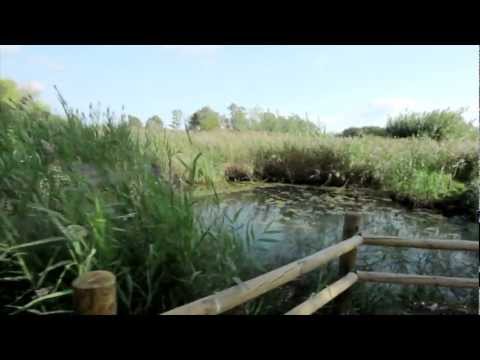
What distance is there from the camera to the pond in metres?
2.42

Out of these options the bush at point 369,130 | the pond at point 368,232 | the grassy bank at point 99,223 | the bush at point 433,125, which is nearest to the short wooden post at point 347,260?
the pond at point 368,232

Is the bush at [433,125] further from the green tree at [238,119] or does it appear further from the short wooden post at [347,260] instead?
the short wooden post at [347,260]

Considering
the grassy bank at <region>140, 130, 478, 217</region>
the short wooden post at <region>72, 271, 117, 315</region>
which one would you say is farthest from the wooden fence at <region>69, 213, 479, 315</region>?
the grassy bank at <region>140, 130, 478, 217</region>

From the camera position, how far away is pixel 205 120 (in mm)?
7750

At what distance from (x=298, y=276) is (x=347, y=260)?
0.62 m

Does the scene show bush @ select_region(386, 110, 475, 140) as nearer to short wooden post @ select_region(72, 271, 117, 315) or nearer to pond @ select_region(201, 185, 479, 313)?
pond @ select_region(201, 185, 479, 313)

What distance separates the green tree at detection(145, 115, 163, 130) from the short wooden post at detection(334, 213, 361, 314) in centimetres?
181

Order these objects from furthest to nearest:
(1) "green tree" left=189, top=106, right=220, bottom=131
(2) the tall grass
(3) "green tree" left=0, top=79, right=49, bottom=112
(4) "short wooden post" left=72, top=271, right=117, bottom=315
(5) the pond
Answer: (1) "green tree" left=189, top=106, right=220, bottom=131
(5) the pond
(3) "green tree" left=0, top=79, right=49, bottom=112
(2) the tall grass
(4) "short wooden post" left=72, top=271, right=117, bottom=315

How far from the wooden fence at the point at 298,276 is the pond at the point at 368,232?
0.78 feet

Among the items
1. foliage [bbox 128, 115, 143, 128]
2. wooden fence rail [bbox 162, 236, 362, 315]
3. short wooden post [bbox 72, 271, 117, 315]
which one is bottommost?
wooden fence rail [bbox 162, 236, 362, 315]

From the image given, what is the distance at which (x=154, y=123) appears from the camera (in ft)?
9.61

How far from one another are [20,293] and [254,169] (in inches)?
241
